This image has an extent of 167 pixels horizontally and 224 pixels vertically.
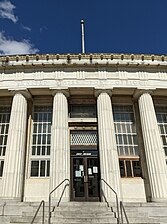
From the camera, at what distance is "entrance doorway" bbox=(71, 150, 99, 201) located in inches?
492

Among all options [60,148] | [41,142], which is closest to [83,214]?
[60,148]

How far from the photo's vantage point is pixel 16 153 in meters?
12.2

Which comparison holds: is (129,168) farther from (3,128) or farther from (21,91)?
(3,128)

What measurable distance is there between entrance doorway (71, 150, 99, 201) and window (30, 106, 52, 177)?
167 centimetres

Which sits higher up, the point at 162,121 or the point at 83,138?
the point at 162,121

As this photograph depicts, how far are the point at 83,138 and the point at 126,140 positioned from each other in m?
2.76

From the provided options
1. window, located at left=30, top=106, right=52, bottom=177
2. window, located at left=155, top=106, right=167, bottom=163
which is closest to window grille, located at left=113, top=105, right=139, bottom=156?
window, located at left=155, top=106, right=167, bottom=163

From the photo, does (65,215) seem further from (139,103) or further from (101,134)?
(139,103)

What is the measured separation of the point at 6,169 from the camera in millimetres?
11867

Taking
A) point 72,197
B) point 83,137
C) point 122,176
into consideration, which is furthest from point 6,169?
point 122,176

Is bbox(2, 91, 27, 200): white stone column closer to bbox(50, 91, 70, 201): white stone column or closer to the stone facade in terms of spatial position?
the stone facade

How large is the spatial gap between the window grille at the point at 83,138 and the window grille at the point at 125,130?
1510 mm

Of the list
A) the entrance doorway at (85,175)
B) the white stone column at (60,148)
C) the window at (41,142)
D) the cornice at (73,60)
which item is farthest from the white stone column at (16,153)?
the entrance doorway at (85,175)

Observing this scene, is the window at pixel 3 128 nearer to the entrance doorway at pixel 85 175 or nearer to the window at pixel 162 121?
the entrance doorway at pixel 85 175
